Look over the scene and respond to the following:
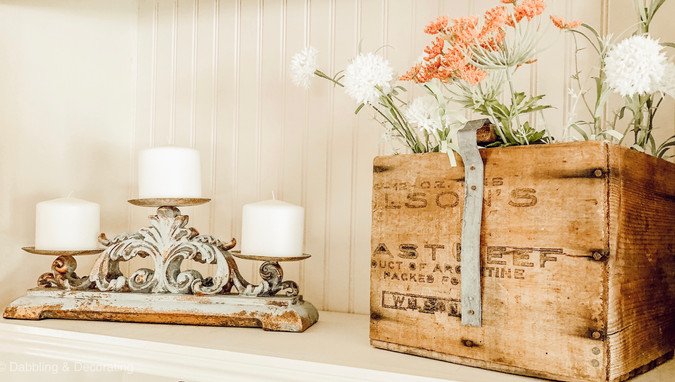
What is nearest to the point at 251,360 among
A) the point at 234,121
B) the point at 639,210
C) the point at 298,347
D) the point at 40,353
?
the point at 298,347

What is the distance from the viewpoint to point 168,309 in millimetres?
922

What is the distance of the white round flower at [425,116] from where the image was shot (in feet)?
2.31

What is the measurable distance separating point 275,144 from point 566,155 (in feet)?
2.21

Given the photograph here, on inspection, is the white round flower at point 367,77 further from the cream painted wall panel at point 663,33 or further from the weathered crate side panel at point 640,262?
the cream painted wall panel at point 663,33

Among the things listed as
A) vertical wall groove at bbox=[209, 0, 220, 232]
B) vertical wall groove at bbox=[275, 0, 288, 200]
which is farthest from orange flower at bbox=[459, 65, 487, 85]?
vertical wall groove at bbox=[209, 0, 220, 232]

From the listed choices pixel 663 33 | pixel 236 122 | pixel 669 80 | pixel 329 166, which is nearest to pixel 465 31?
pixel 669 80

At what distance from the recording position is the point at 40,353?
0.87m

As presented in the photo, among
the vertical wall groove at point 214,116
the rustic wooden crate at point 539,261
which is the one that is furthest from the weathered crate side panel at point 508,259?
the vertical wall groove at point 214,116

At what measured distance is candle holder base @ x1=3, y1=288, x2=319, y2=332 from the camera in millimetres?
892

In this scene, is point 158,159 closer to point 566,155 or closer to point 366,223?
point 366,223

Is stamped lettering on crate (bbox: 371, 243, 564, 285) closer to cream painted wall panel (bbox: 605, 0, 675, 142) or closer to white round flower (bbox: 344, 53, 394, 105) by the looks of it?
white round flower (bbox: 344, 53, 394, 105)

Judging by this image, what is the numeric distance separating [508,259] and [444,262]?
78 mm

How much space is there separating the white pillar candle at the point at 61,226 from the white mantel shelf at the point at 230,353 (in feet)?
0.41

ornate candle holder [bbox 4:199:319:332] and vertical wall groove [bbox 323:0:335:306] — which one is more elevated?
vertical wall groove [bbox 323:0:335:306]
